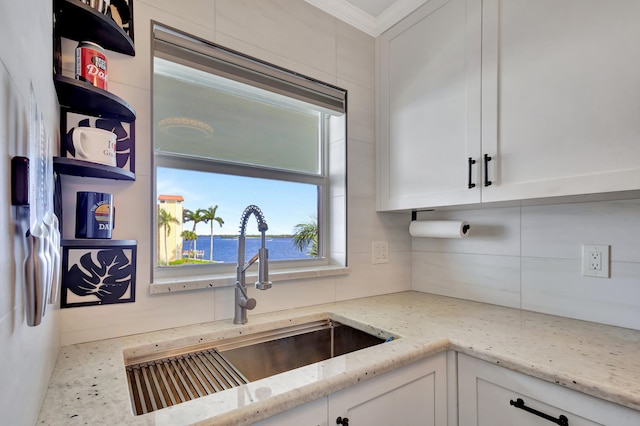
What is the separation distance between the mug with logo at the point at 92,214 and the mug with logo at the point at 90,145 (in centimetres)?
11

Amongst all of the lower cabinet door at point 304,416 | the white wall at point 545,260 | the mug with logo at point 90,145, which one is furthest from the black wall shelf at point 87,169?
the white wall at point 545,260

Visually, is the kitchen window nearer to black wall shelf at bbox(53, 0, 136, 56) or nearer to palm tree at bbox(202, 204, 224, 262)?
palm tree at bbox(202, 204, 224, 262)

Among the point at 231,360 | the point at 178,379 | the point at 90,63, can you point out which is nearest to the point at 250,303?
the point at 231,360

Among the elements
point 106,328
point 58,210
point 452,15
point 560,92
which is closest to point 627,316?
point 560,92

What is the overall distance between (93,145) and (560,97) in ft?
4.92

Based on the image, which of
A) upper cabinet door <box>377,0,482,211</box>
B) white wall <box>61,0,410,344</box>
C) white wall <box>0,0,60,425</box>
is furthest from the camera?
upper cabinet door <box>377,0,482,211</box>

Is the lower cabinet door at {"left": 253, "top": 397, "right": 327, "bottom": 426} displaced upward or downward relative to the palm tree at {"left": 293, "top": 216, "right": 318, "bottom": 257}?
downward

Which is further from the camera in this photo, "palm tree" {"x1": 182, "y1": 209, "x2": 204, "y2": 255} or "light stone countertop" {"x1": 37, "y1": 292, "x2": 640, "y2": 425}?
"palm tree" {"x1": 182, "y1": 209, "x2": 204, "y2": 255}

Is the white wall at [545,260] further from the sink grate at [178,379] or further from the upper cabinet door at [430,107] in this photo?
the sink grate at [178,379]

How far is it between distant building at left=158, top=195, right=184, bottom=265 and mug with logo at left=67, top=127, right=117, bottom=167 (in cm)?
34

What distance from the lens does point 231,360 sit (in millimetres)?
1171

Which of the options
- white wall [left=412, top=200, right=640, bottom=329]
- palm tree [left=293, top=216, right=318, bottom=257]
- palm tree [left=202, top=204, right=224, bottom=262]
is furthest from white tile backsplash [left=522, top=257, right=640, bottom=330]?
palm tree [left=202, top=204, right=224, bottom=262]

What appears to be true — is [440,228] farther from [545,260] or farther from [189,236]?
[189,236]

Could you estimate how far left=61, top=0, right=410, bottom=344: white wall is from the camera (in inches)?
43.6
